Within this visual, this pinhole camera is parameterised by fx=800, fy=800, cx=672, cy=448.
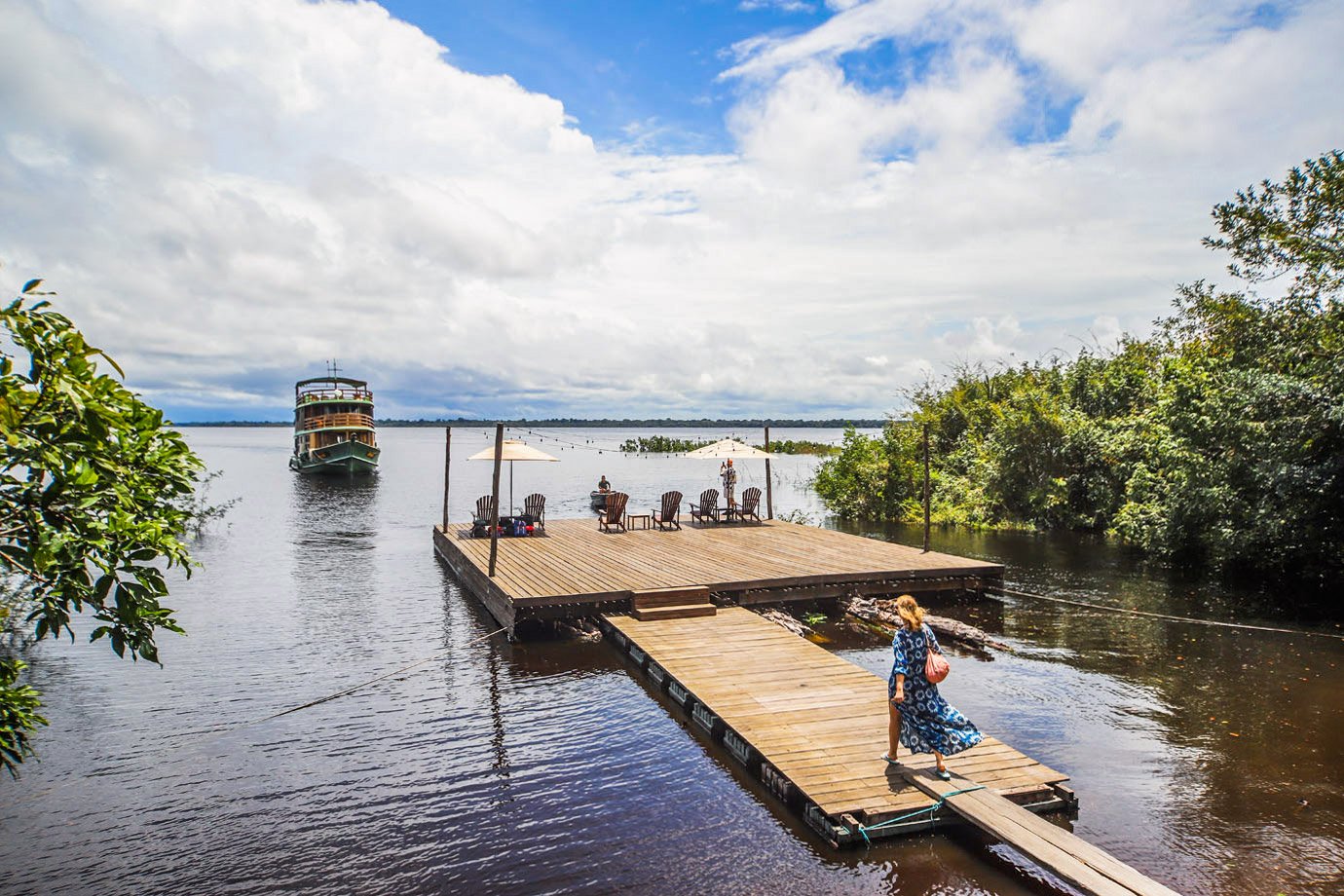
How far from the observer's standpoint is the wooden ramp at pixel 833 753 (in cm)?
652

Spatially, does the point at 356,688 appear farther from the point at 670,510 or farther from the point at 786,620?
the point at 670,510

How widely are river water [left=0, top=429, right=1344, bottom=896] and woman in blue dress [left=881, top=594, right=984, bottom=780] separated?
75 centimetres

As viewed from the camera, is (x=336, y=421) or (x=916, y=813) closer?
(x=916, y=813)

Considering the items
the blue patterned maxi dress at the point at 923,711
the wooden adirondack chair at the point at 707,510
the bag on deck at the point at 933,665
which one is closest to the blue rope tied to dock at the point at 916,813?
the blue patterned maxi dress at the point at 923,711

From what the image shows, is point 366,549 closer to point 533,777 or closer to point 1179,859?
point 533,777

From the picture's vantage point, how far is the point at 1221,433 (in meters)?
16.7

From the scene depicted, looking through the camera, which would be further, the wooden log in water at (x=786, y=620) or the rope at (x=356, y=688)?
the wooden log in water at (x=786, y=620)

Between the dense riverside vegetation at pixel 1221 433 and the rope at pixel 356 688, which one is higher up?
the dense riverside vegetation at pixel 1221 433

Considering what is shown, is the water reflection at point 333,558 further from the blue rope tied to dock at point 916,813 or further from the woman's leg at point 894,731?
the blue rope tied to dock at point 916,813

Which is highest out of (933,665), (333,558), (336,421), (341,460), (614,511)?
(336,421)

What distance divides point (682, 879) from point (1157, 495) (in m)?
20.3

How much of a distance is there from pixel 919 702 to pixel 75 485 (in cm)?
627

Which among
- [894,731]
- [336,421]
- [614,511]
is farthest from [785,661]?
[336,421]

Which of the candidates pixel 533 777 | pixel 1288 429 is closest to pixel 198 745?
pixel 533 777
